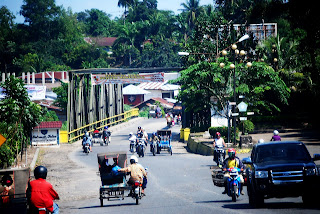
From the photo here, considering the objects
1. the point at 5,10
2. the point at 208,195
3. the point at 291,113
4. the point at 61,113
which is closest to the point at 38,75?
the point at 61,113

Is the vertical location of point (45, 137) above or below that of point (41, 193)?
below

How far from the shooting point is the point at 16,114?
111 ft

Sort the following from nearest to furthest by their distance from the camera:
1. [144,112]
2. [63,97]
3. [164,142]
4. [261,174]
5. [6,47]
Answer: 1. [261,174]
2. [164,142]
3. [63,97]
4. [144,112]
5. [6,47]

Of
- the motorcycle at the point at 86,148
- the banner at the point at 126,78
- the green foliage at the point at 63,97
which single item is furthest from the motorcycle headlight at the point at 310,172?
the green foliage at the point at 63,97

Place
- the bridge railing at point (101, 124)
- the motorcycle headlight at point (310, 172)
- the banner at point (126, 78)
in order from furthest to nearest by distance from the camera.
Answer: the banner at point (126, 78) → the bridge railing at point (101, 124) → the motorcycle headlight at point (310, 172)

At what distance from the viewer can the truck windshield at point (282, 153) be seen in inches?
554

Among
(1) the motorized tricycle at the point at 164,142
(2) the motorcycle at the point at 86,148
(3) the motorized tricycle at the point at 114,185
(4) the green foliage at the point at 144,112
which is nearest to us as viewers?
(3) the motorized tricycle at the point at 114,185

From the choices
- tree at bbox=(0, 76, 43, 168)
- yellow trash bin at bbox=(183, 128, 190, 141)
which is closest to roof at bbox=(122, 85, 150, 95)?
yellow trash bin at bbox=(183, 128, 190, 141)

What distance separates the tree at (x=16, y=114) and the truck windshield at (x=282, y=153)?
722 inches

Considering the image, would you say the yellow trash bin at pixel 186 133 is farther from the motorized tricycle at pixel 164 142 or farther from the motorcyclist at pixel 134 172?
the motorcyclist at pixel 134 172

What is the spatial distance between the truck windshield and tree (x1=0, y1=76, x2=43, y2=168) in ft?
60.2

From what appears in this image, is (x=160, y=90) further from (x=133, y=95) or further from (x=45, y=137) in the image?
(x=45, y=137)

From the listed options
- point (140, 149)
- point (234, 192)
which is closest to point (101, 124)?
point (140, 149)

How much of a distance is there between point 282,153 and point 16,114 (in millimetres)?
22568
